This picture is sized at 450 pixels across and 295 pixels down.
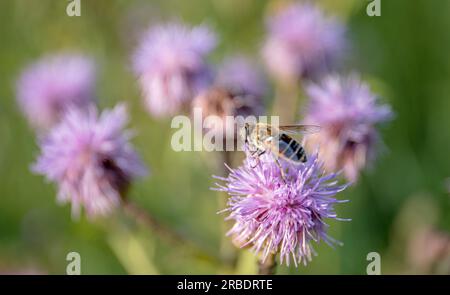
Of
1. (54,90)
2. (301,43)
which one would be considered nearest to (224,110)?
(301,43)

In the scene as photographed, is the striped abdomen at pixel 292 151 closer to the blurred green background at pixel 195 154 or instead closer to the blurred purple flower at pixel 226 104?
the blurred purple flower at pixel 226 104

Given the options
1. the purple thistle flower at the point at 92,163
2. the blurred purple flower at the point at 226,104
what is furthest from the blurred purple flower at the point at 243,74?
the purple thistle flower at the point at 92,163

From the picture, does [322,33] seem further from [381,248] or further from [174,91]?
[381,248]

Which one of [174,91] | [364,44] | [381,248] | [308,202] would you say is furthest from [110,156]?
[364,44]

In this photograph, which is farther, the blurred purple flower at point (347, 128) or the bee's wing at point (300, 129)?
the blurred purple flower at point (347, 128)

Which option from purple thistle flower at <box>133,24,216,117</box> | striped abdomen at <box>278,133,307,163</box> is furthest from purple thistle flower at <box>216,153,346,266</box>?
purple thistle flower at <box>133,24,216,117</box>

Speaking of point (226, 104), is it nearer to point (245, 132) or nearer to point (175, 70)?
point (245, 132)

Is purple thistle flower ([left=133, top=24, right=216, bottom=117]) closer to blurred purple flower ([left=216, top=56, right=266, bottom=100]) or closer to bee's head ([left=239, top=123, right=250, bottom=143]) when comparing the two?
blurred purple flower ([left=216, top=56, right=266, bottom=100])

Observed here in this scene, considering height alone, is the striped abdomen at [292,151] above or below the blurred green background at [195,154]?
below
